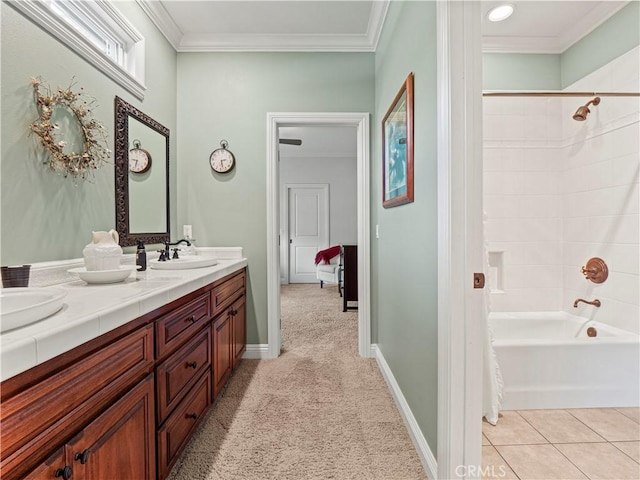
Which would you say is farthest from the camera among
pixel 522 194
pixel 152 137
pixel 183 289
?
Answer: pixel 522 194

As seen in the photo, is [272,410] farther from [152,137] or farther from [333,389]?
[152,137]

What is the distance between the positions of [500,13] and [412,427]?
9.03ft

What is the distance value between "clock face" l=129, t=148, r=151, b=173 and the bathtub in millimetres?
2603

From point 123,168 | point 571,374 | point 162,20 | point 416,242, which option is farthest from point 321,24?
point 571,374

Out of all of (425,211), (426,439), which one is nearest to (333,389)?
(426,439)

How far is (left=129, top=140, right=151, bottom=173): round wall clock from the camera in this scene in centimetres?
211

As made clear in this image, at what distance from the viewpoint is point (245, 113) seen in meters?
2.70

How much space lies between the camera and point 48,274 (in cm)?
141

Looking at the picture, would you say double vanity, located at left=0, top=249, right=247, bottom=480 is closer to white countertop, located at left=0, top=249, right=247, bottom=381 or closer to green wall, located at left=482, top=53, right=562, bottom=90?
white countertop, located at left=0, top=249, right=247, bottom=381

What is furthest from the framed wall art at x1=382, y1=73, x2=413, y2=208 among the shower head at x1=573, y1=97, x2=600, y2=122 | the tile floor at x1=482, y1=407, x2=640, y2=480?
the shower head at x1=573, y1=97, x2=600, y2=122

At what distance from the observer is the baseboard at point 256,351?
2695 millimetres

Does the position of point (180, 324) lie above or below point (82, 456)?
above

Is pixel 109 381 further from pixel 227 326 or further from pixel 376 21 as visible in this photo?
pixel 376 21

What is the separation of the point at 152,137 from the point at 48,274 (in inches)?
51.7
